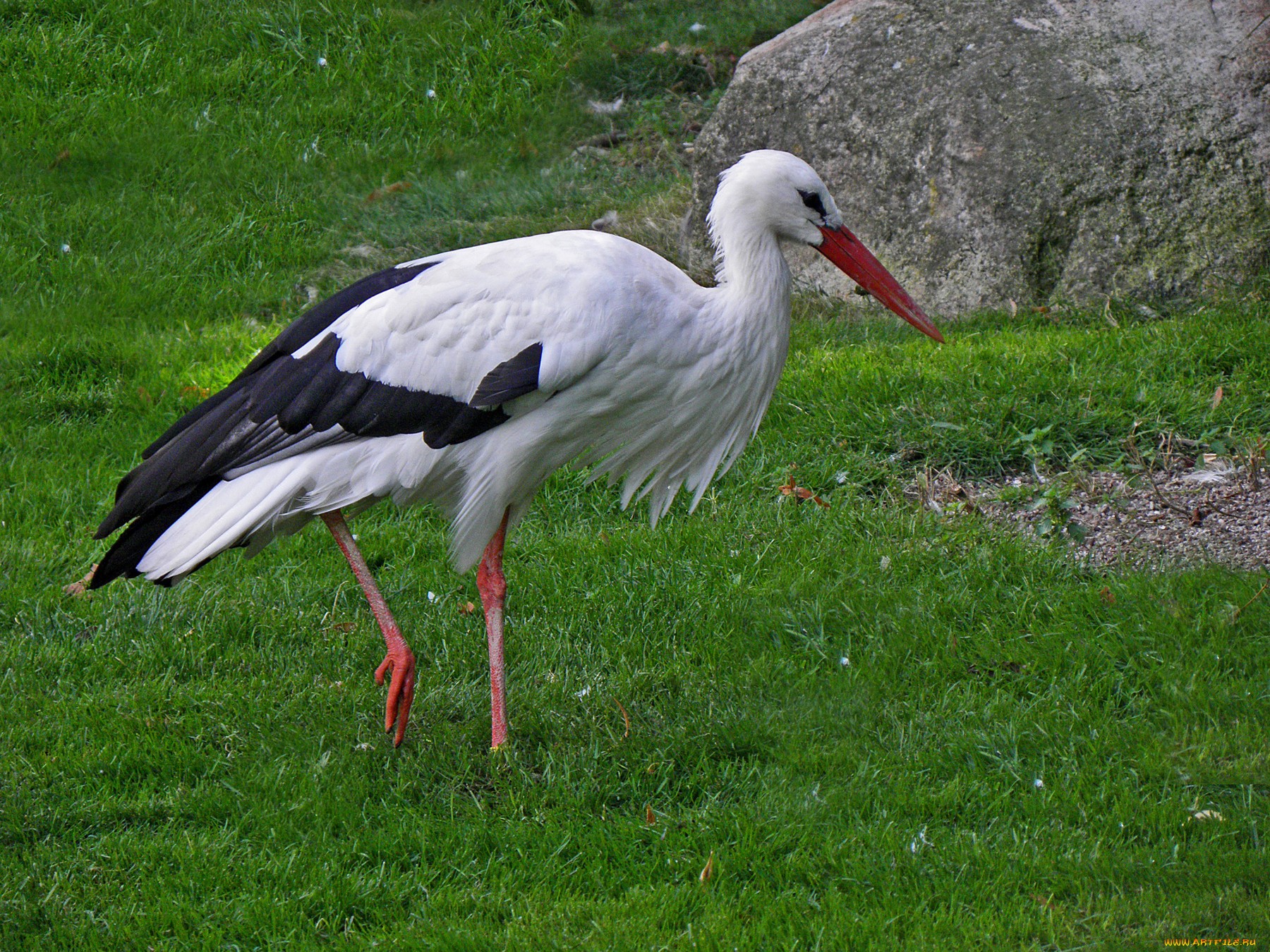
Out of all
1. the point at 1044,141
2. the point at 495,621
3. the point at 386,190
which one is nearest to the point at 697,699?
the point at 495,621

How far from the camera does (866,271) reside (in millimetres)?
3768

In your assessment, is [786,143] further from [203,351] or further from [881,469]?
[203,351]

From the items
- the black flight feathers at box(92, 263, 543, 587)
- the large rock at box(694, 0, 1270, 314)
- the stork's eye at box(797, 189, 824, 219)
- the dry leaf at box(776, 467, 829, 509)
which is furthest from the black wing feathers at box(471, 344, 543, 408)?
the large rock at box(694, 0, 1270, 314)

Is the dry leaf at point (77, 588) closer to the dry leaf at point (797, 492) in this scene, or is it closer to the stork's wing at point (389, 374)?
the stork's wing at point (389, 374)

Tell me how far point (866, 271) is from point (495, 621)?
1407mm

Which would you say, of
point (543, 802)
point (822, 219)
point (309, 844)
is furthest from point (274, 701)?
point (822, 219)

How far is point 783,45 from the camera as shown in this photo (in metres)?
6.63

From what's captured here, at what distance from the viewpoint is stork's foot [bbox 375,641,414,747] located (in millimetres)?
3588

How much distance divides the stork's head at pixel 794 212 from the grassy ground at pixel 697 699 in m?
0.98

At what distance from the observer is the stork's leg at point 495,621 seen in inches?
140

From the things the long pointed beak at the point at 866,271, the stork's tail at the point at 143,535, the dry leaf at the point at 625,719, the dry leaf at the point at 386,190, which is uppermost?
the long pointed beak at the point at 866,271

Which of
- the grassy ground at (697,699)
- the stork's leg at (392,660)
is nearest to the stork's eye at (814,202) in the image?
the grassy ground at (697,699)

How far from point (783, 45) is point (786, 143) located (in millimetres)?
533

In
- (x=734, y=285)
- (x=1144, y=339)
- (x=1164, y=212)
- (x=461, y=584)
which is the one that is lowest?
(x=461, y=584)
